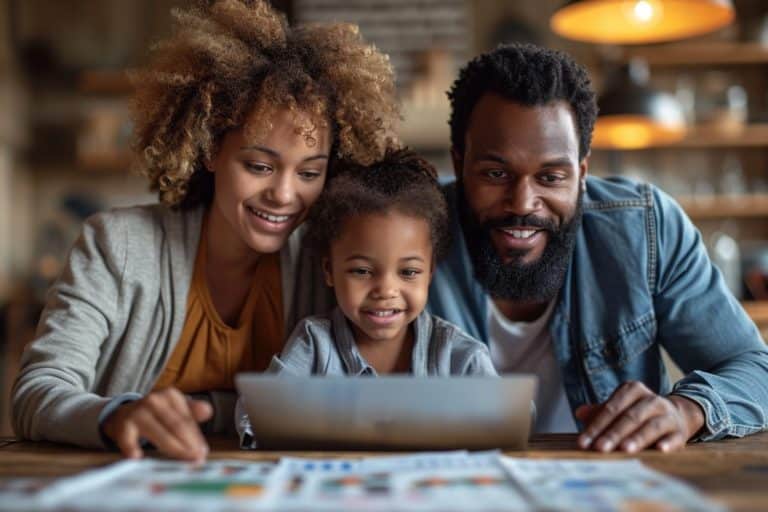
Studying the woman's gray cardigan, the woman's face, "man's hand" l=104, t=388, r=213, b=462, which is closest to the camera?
"man's hand" l=104, t=388, r=213, b=462

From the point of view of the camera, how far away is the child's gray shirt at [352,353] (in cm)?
140

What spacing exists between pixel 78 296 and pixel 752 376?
3.87 ft

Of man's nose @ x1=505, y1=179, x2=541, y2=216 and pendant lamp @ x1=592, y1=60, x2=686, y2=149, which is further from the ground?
pendant lamp @ x1=592, y1=60, x2=686, y2=149

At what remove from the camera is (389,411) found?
105 cm

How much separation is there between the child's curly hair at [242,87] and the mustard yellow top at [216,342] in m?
0.21

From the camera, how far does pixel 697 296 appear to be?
1571 millimetres

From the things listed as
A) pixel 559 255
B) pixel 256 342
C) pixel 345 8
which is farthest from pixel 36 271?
pixel 559 255

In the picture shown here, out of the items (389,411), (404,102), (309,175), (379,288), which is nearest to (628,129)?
(404,102)

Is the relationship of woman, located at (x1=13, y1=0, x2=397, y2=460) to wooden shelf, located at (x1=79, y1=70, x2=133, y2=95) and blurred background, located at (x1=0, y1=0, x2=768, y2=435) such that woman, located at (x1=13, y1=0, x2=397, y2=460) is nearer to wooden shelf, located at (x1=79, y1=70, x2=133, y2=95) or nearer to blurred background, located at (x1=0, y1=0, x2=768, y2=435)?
blurred background, located at (x1=0, y1=0, x2=768, y2=435)

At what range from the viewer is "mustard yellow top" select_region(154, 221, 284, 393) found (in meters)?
1.61

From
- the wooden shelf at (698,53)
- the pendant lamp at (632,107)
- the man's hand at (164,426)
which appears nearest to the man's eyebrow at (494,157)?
the man's hand at (164,426)

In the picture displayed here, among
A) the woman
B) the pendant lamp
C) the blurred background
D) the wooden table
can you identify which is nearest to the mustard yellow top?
the woman

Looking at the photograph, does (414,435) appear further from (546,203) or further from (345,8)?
(345,8)

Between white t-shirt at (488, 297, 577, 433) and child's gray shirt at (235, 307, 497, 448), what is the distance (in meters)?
0.25
